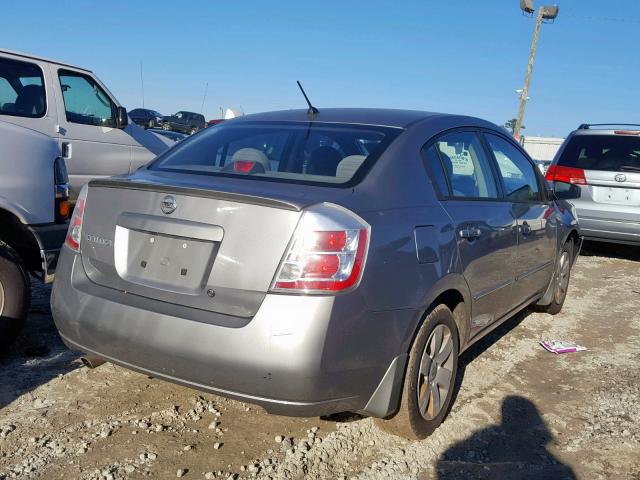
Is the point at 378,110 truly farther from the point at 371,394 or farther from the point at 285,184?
the point at 371,394

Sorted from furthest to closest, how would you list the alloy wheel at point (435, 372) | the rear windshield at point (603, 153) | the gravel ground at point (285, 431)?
1. the rear windshield at point (603, 153)
2. the alloy wheel at point (435, 372)
3. the gravel ground at point (285, 431)

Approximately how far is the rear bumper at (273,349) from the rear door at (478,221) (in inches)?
30.9

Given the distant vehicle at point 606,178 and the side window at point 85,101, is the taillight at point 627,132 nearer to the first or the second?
the distant vehicle at point 606,178

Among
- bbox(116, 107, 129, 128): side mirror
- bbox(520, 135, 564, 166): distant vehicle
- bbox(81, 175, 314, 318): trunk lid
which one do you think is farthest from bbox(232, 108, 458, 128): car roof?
bbox(520, 135, 564, 166): distant vehicle

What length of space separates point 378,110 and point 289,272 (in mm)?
1678

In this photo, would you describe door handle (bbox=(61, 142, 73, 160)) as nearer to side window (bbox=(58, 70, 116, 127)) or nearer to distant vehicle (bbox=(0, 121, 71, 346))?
side window (bbox=(58, 70, 116, 127))

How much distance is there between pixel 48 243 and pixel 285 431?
6.44ft

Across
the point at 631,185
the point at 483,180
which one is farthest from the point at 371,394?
the point at 631,185

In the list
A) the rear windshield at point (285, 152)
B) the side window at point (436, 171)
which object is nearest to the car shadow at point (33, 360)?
the rear windshield at point (285, 152)

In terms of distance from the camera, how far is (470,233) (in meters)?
3.36

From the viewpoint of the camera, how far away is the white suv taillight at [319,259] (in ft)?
7.98

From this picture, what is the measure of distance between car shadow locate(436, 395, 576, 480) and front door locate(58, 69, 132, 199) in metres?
4.68

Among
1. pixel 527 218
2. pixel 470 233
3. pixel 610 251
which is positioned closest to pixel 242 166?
pixel 470 233

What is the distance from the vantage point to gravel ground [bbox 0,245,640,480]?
2.80m
